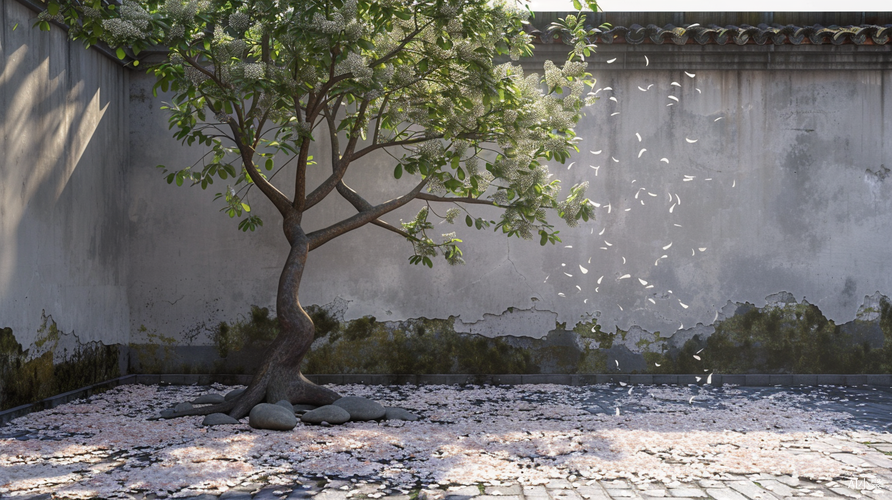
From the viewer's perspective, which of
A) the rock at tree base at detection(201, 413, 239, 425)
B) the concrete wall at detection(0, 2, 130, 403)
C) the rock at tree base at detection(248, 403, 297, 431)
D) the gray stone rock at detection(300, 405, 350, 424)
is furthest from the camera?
the concrete wall at detection(0, 2, 130, 403)

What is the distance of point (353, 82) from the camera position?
477cm

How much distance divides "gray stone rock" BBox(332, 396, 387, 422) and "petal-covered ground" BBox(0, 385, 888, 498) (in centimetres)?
11

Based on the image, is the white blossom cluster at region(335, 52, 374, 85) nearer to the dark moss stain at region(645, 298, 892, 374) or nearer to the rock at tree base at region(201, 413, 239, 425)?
the rock at tree base at region(201, 413, 239, 425)

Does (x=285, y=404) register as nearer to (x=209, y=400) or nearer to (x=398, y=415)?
(x=398, y=415)

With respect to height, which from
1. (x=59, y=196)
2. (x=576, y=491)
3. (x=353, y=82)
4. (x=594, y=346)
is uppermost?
(x=353, y=82)

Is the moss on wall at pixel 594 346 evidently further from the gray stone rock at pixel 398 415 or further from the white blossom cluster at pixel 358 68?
the white blossom cluster at pixel 358 68

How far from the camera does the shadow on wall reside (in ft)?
24.1

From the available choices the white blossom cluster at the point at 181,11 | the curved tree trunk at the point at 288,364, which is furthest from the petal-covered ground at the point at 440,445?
the white blossom cluster at the point at 181,11

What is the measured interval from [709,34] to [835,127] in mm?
1743

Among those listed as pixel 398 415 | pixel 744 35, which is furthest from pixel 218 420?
pixel 744 35

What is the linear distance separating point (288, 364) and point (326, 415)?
1.98 feet

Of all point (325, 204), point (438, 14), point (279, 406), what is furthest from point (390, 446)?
point (325, 204)

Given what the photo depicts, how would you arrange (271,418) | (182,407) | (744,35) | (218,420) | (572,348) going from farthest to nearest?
(572,348)
(744,35)
(182,407)
(218,420)
(271,418)

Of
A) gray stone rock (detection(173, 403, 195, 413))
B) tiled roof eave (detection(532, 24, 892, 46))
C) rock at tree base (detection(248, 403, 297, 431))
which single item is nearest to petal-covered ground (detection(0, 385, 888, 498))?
rock at tree base (detection(248, 403, 297, 431))
